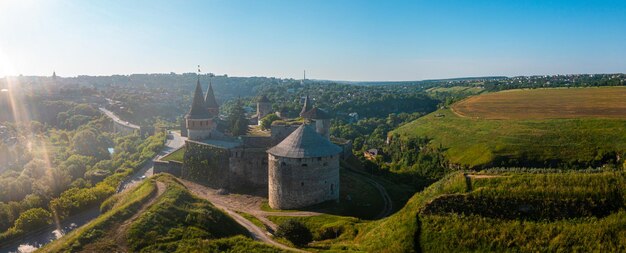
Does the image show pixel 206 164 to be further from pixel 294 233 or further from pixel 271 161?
pixel 294 233

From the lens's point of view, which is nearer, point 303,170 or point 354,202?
point 303,170

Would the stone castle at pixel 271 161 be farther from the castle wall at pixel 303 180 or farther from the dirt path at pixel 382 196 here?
the dirt path at pixel 382 196

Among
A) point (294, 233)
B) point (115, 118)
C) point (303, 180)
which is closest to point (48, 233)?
point (303, 180)

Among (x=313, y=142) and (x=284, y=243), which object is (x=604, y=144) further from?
(x=284, y=243)

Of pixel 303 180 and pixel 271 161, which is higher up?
pixel 271 161

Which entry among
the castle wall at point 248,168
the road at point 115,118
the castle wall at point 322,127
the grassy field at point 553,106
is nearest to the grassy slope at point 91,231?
the castle wall at point 248,168

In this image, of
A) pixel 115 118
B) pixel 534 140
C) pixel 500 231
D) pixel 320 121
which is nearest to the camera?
pixel 500 231

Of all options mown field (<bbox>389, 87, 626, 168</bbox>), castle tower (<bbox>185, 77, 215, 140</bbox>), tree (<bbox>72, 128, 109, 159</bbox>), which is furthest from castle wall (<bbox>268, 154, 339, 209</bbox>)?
tree (<bbox>72, 128, 109, 159</bbox>)

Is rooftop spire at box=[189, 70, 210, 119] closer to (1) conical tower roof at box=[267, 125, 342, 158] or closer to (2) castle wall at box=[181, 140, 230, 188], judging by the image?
(2) castle wall at box=[181, 140, 230, 188]
